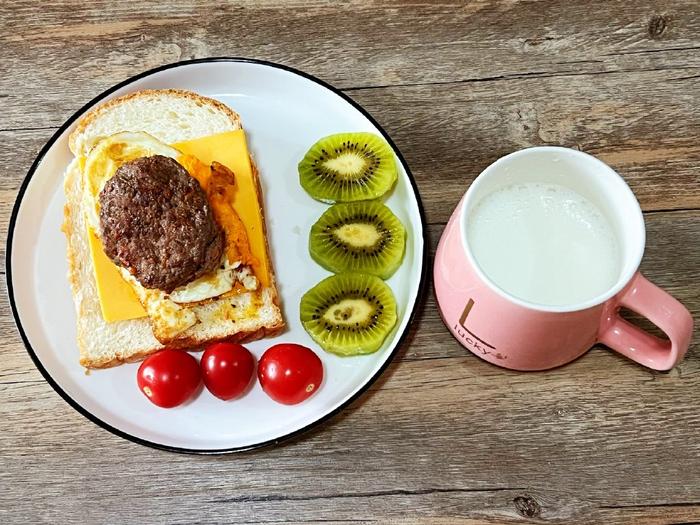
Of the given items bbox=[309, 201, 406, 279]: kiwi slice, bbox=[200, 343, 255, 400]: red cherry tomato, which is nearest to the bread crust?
bbox=[309, 201, 406, 279]: kiwi slice

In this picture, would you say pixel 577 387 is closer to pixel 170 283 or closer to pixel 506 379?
pixel 506 379

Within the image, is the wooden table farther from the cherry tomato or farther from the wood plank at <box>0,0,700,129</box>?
the cherry tomato

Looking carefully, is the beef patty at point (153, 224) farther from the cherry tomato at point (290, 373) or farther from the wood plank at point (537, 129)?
the wood plank at point (537, 129)

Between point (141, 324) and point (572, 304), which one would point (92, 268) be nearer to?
point (141, 324)

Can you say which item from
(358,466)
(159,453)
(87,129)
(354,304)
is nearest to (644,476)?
(358,466)

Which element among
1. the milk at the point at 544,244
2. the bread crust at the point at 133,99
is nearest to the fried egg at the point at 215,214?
the bread crust at the point at 133,99

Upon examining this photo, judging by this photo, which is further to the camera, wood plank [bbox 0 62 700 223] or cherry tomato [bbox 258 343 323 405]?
wood plank [bbox 0 62 700 223]
